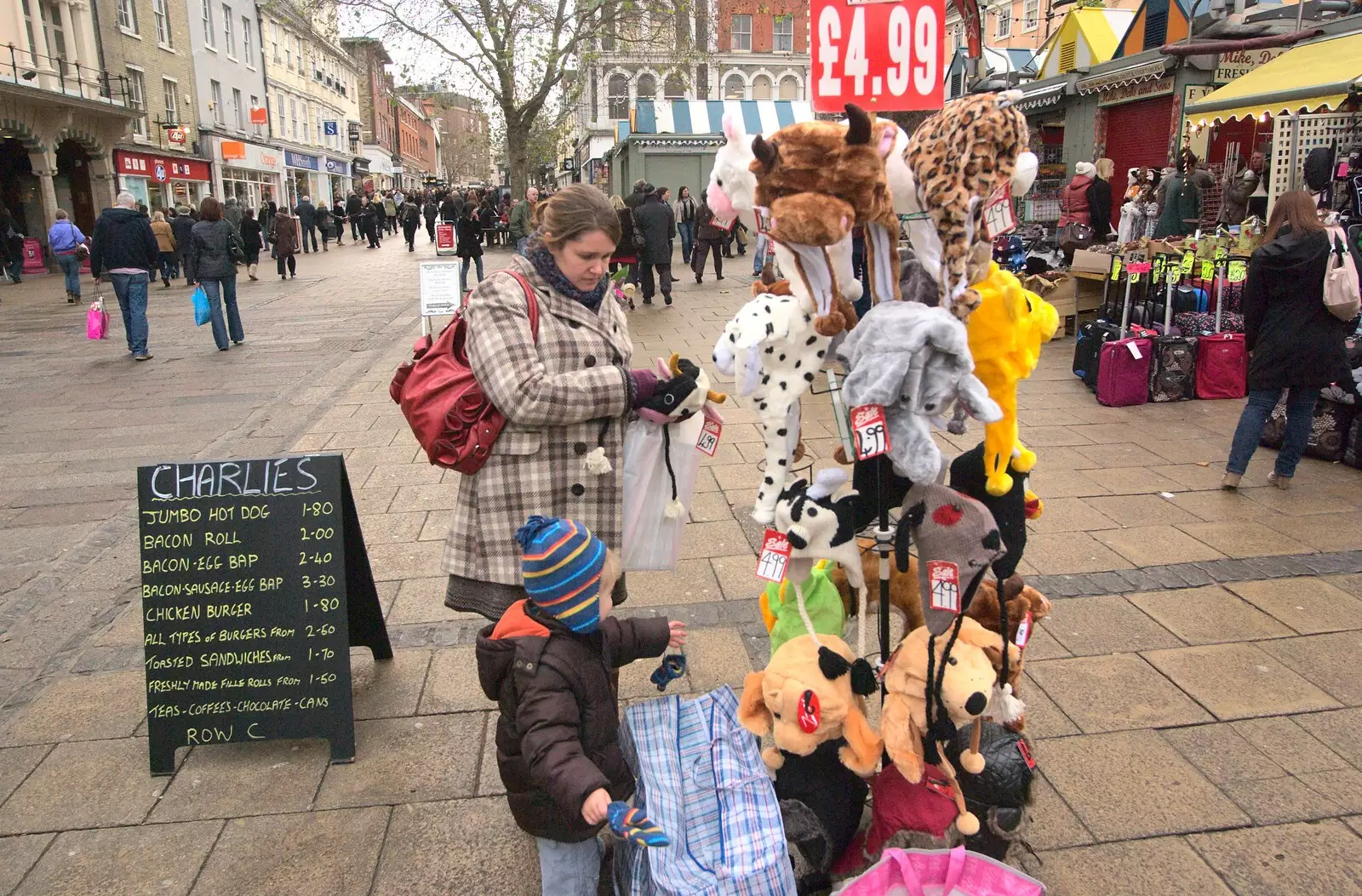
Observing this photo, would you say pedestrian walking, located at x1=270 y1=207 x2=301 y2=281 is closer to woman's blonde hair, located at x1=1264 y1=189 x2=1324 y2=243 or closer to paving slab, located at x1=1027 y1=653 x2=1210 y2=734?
woman's blonde hair, located at x1=1264 y1=189 x2=1324 y2=243

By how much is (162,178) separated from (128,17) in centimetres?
432

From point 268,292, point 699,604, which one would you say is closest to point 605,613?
point 699,604

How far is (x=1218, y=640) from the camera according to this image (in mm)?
3643

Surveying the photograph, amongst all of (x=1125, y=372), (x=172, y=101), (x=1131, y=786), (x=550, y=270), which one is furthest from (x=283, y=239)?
(x=1131, y=786)

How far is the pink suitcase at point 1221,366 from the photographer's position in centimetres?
736

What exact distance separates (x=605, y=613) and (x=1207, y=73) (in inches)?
533

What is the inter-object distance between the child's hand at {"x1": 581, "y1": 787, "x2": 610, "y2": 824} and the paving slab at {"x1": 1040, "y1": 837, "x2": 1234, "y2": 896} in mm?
1314

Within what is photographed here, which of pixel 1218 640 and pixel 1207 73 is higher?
pixel 1207 73

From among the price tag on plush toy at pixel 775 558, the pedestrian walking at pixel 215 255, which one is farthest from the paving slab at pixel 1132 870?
the pedestrian walking at pixel 215 255

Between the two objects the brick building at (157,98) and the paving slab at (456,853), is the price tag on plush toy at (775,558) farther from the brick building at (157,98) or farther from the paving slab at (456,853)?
the brick building at (157,98)

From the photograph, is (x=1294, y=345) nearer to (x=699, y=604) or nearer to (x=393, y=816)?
(x=699, y=604)

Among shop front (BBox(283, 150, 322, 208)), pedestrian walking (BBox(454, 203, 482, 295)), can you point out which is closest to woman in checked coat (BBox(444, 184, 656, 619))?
pedestrian walking (BBox(454, 203, 482, 295))

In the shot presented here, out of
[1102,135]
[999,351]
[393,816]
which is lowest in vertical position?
[393,816]

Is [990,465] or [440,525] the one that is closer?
[990,465]
